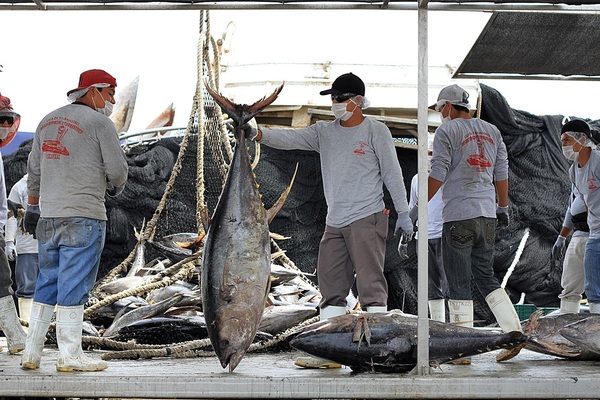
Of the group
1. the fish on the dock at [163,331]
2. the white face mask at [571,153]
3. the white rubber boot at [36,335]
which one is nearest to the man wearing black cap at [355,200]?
the fish on the dock at [163,331]

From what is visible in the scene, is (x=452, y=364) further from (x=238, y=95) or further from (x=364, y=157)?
(x=238, y=95)

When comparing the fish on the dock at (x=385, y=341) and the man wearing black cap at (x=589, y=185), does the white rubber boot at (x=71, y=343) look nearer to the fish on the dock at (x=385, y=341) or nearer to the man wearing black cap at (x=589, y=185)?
the fish on the dock at (x=385, y=341)

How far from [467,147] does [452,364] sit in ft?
5.26

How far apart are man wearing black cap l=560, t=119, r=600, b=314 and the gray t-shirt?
4.26ft

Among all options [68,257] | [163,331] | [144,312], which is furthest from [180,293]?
[68,257]

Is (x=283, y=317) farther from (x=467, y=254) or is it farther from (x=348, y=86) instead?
(x=348, y=86)

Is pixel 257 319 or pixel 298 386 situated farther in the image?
pixel 257 319

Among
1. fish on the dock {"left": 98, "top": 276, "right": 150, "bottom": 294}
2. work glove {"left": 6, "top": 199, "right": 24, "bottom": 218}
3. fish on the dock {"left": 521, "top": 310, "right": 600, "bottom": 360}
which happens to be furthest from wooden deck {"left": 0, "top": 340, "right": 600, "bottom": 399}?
work glove {"left": 6, "top": 199, "right": 24, "bottom": 218}

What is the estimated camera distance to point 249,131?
5.25 meters

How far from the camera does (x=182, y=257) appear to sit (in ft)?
28.9

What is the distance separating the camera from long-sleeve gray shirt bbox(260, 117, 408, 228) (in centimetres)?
559

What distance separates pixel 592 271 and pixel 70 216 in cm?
422

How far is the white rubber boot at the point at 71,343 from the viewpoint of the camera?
16.3 feet

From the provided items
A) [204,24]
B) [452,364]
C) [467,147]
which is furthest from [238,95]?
[452,364]
